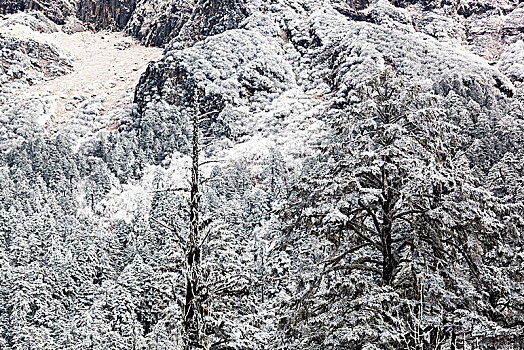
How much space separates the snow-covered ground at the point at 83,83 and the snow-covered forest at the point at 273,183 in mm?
1023

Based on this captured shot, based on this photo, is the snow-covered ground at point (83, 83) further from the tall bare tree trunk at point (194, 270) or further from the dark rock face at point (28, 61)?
the tall bare tree trunk at point (194, 270)

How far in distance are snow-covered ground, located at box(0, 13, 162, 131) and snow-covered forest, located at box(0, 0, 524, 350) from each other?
102cm

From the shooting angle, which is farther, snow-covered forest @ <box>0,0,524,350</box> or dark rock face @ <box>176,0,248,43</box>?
dark rock face @ <box>176,0,248,43</box>

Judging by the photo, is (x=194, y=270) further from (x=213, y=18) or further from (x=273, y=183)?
(x=213, y=18)

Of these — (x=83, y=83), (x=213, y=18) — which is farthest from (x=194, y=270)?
(x=83, y=83)

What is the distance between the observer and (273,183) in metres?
72.9

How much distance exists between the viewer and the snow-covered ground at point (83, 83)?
135 meters

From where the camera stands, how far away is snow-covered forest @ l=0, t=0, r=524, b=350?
10555 millimetres

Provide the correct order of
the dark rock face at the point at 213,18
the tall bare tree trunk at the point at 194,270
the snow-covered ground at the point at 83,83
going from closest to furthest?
1. the tall bare tree trunk at the point at 194,270
2. the snow-covered ground at the point at 83,83
3. the dark rock face at the point at 213,18

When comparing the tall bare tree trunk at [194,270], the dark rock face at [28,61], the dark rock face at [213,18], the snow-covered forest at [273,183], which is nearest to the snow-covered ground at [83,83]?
the snow-covered forest at [273,183]

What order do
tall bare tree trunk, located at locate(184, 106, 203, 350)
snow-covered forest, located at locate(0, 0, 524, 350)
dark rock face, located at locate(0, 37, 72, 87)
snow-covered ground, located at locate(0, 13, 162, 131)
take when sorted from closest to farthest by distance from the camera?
tall bare tree trunk, located at locate(184, 106, 203, 350) → snow-covered forest, located at locate(0, 0, 524, 350) → snow-covered ground, located at locate(0, 13, 162, 131) → dark rock face, located at locate(0, 37, 72, 87)

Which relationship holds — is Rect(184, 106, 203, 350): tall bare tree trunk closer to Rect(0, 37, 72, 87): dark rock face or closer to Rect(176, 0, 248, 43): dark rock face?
Rect(176, 0, 248, 43): dark rock face

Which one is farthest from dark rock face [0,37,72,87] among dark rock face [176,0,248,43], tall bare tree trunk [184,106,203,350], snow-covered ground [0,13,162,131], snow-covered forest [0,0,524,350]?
tall bare tree trunk [184,106,203,350]

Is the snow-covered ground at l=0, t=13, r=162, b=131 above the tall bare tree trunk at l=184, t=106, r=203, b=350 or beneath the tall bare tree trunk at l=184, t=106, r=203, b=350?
beneath
